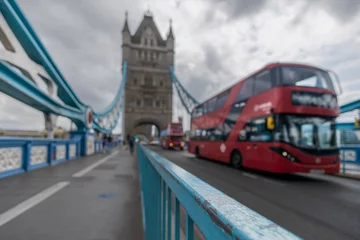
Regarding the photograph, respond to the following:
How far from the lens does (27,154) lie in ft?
24.7

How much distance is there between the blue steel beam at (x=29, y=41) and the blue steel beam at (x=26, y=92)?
167cm

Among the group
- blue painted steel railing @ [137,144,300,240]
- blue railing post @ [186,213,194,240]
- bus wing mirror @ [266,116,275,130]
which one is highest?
bus wing mirror @ [266,116,275,130]

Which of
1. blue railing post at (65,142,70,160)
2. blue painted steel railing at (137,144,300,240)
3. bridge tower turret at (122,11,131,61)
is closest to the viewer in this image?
blue painted steel railing at (137,144,300,240)

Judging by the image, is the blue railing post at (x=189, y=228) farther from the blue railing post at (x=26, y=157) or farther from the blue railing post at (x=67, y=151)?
the blue railing post at (x=67, y=151)

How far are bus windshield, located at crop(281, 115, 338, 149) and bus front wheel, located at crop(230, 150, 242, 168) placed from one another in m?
2.63

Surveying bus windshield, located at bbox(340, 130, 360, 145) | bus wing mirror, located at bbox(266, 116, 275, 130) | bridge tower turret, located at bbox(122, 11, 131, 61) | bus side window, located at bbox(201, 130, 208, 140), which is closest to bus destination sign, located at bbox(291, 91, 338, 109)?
bus wing mirror, located at bbox(266, 116, 275, 130)

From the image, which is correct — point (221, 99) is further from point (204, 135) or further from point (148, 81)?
point (148, 81)

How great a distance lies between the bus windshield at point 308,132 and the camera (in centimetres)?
647

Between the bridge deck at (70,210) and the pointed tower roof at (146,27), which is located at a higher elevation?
the pointed tower roof at (146,27)

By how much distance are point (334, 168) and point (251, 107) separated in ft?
10.7

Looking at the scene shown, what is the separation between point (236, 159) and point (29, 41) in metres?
10.6

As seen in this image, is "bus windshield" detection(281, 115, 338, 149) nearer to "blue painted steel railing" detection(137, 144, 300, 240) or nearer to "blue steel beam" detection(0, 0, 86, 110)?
"blue painted steel railing" detection(137, 144, 300, 240)

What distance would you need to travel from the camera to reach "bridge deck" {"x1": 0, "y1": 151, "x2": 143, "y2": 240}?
9.04 feet

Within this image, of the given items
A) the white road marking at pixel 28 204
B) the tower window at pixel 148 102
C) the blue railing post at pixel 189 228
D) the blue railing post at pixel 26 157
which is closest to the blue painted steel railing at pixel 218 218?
the blue railing post at pixel 189 228
